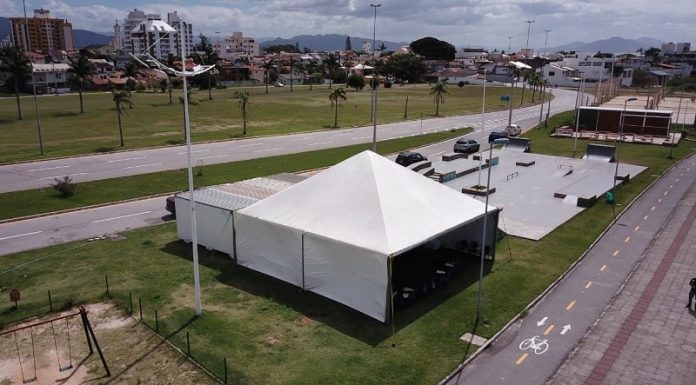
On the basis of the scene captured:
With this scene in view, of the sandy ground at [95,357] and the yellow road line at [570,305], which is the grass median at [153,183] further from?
the yellow road line at [570,305]

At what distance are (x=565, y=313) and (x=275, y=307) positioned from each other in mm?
11124

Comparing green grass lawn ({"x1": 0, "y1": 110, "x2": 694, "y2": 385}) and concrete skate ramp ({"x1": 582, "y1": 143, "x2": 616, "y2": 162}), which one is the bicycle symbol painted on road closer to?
green grass lawn ({"x1": 0, "y1": 110, "x2": 694, "y2": 385})

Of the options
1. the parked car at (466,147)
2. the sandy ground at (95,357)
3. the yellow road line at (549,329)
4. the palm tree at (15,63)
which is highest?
the palm tree at (15,63)

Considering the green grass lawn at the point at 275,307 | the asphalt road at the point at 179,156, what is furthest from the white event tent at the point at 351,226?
the asphalt road at the point at 179,156

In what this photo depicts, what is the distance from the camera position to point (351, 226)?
1962 cm

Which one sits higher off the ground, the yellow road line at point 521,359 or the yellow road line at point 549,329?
the yellow road line at point 549,329

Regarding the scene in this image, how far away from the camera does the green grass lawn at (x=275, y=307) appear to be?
1569cm

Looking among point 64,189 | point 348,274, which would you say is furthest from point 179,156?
point 348,274

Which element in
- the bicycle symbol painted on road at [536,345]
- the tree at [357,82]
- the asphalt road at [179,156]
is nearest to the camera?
the bicycle symbol painted on road at [536,345]

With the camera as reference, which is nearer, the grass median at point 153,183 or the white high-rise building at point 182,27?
the white high-rise building at point 182,27

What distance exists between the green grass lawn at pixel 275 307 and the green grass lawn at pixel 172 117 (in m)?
28.1

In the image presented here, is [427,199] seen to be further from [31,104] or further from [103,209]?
[31,104]

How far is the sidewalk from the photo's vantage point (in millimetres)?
15617

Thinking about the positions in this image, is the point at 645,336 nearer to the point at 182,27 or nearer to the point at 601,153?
the point at 182,27
